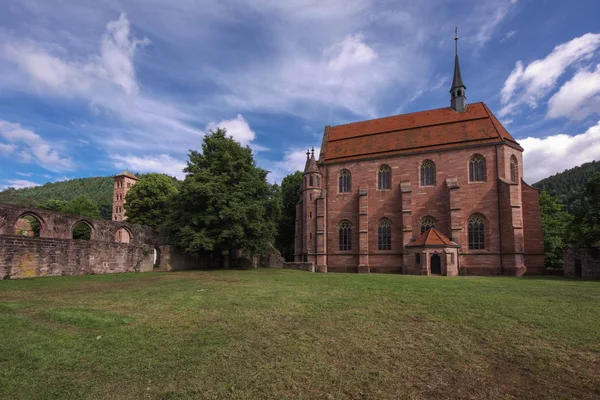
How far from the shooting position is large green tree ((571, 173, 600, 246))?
23891 mm

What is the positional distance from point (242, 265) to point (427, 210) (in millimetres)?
19506

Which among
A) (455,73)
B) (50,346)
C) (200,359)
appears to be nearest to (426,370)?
(200,359)

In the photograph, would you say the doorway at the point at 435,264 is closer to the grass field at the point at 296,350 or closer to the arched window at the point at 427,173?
the arched window at the point at 427,173

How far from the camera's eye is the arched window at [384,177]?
35.7 m

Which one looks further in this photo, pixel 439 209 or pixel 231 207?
pixel 439 209

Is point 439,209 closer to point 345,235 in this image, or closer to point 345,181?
point 345,235

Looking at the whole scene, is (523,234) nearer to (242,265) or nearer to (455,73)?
(455,73)

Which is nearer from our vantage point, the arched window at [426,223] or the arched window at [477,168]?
the arched window at [477,168]

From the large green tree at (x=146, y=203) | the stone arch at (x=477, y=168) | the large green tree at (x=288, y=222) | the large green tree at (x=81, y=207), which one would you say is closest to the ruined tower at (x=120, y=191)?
the large green tree at (x=81, y=207)

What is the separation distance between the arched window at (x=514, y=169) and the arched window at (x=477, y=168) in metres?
2.70

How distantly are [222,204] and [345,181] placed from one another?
1494cm

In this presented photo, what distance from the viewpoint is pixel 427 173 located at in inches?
1342

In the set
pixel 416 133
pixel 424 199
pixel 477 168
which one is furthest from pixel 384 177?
pixel 477 168

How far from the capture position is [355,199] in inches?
1441
